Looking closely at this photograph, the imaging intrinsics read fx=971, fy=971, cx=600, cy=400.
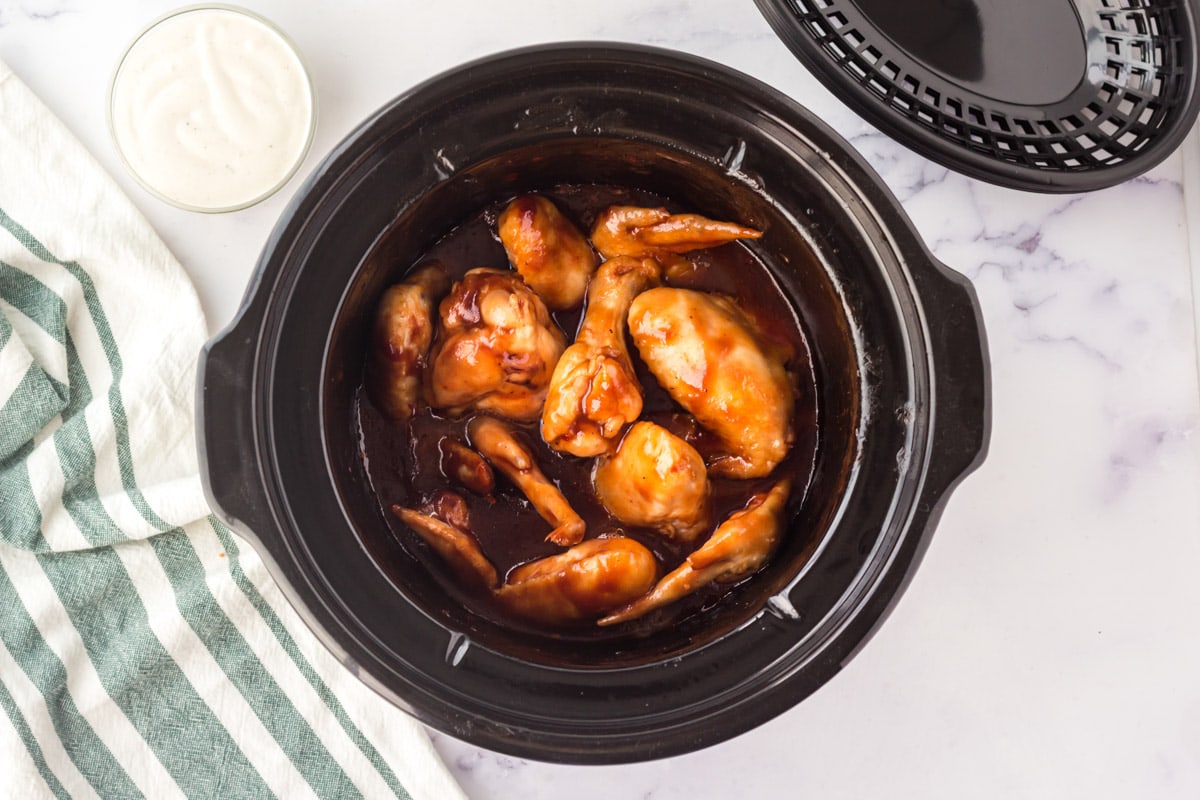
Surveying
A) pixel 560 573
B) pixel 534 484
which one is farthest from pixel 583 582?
pixel 534 484

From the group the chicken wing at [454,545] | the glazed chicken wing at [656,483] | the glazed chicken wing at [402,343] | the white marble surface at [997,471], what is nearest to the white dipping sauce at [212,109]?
the white marble surface at [997,471]

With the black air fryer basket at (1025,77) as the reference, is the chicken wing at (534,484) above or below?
below

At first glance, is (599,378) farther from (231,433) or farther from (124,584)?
(124,584)

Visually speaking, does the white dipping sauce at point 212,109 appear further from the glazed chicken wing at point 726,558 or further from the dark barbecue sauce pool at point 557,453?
the glazed chicken wing at point 726,558

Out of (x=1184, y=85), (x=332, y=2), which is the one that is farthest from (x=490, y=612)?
(x=1184, y=85)

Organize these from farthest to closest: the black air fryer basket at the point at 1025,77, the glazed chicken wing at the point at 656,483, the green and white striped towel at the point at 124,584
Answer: the green and white striped towel at the point at 124,584 → the black air fryer basket at the point at 1025,77 → the glazed chicken wing at the point at 656,483

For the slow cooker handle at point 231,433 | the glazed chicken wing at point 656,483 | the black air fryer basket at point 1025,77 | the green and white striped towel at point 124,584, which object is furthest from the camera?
the green and white striped towel at point 124,584
